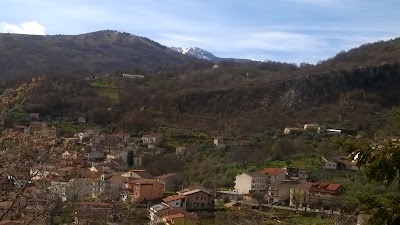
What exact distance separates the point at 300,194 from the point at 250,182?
337 centimetres

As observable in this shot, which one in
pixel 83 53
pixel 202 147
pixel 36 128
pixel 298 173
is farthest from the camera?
pixel 83 53

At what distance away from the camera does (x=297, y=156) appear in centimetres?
3900

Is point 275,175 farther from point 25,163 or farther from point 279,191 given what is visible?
point 25,163

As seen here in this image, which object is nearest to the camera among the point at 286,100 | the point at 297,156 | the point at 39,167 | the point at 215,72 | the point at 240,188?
the point at 39,167

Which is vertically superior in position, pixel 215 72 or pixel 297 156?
pixel 215 72

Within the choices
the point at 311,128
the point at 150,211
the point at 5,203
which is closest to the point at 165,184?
the point at 150,211

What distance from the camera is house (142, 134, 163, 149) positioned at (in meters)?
42.9

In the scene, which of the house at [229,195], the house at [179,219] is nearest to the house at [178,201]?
the house at [229,195]

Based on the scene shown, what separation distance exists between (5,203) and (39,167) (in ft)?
2.37

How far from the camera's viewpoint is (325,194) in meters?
28.2

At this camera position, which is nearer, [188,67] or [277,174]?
[277,174]

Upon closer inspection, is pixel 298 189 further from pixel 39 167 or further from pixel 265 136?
pixel 39 167

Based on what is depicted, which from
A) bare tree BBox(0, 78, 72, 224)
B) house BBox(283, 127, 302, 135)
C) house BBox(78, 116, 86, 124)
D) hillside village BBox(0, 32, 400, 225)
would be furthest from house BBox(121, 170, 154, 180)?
bare tree BBox(0, 78, 72, 224)

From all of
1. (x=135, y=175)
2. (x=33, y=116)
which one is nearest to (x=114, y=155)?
(x=135, y=175)
